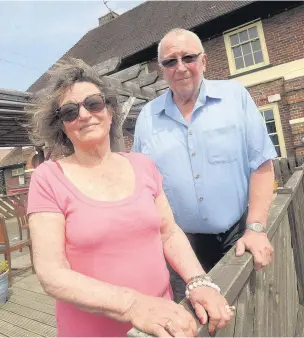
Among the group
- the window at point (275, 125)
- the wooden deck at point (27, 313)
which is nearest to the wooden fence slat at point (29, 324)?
the wooden deck at point (27, 313)

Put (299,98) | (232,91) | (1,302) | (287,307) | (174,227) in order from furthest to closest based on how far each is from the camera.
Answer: (299,98) → (1,302) → (287,307) → (232,91) → (174,227)

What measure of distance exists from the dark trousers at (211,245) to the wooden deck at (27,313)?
191cm

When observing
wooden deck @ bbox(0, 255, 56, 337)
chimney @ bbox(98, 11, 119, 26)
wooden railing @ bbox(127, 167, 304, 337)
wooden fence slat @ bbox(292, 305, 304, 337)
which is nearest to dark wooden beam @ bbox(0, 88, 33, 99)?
wooden deck @ bbox(0, 255, 56, 337)

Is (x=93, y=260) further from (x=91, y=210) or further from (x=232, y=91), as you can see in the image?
(x=232, y=91)

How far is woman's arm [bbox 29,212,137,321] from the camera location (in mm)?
1062

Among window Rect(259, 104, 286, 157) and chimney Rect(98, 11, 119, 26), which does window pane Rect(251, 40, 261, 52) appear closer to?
window Rect(259, 104, 286, 157)

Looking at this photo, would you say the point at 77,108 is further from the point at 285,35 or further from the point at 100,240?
the point at 285,35

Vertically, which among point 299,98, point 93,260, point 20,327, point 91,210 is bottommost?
point 20,327

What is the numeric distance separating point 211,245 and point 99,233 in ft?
3.42

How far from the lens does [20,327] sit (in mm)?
3498

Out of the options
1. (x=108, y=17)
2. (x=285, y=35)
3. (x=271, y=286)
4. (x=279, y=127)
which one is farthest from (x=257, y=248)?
(x=108, y=17)

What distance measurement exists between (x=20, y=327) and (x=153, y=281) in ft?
9.49

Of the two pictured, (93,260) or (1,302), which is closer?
(93,260)

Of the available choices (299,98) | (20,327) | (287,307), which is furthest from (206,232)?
(299,98)
